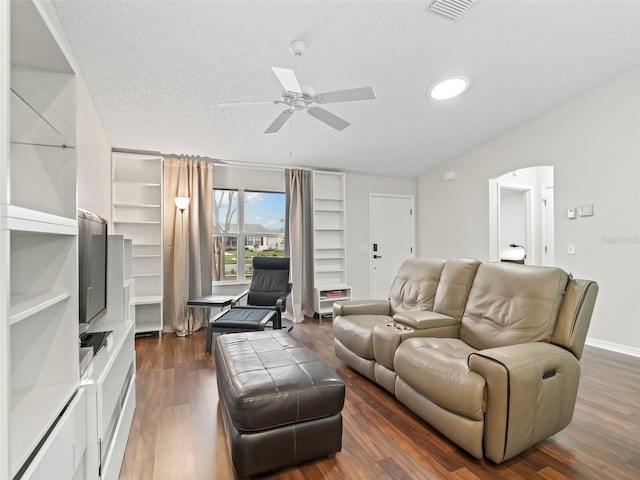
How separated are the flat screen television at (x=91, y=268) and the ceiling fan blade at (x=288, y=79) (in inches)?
54.0

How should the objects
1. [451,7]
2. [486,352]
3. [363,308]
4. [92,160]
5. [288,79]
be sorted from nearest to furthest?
[486,352] < [288,79] < [451,7] < [92,160] < [363,308]

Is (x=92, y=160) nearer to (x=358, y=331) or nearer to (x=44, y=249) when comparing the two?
(x=44, y=249)

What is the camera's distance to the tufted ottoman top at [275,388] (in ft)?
4.93

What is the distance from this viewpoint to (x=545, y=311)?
191cm

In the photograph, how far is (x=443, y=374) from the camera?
68.6 inches

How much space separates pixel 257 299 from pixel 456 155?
394 centimetres

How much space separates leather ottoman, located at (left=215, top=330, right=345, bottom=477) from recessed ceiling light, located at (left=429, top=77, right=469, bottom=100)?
10.3 ft

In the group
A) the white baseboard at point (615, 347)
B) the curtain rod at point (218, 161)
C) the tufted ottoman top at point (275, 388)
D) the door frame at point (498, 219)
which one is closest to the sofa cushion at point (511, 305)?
the tufted ottoman top at point (275, 388)

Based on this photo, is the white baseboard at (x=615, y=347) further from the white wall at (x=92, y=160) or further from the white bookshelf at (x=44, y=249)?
the white wall at (x=92, y=160)

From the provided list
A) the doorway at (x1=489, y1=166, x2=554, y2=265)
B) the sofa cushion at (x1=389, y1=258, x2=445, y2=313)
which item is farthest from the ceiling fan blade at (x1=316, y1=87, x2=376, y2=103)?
the doorway at (x1=489, y1=166, x2=554, y2=265)

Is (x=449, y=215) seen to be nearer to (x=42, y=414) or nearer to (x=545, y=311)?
(x=545, y=311)

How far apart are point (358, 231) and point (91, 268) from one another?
4.32 meters

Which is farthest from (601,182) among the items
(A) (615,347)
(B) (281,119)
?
(B) (281,119)

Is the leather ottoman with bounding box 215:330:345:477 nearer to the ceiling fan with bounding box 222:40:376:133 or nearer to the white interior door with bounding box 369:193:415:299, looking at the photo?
the ceiling fan with bounding box 222:40:376:133
